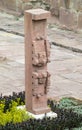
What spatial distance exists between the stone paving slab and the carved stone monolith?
1625 mm

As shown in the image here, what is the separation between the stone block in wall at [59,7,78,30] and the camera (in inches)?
500

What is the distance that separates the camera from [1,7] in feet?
49.5

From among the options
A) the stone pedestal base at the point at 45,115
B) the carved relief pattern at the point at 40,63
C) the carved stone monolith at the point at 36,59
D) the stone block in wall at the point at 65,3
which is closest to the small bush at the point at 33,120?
the stone pedestal base at the point at 45,115

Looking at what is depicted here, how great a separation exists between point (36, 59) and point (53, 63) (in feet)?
13.0

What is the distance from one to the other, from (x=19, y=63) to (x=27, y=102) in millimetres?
3557

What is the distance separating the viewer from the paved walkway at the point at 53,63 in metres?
8.58

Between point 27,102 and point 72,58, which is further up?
point 27,102

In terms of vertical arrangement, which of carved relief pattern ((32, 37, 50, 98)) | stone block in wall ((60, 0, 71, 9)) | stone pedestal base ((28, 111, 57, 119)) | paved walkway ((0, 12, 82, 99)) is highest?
carved relief pattern ((32, 37, 50, 98))

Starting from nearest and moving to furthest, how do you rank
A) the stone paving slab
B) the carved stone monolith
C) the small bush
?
the small bush, the carved stone monolith, the stone paving slab

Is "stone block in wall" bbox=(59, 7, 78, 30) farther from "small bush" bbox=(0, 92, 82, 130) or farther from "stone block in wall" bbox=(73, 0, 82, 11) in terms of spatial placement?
"small bush" bbox=(0, 92, 82, 130)

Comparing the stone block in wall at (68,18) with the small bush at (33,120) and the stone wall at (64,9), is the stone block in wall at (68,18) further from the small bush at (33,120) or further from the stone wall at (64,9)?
the small bush at (33,120)

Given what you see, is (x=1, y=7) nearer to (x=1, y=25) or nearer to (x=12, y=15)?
(x=12, y=15)

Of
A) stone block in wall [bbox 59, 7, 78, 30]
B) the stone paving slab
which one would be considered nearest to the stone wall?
stone block in wall [bbox 59, 7, 78, 30]

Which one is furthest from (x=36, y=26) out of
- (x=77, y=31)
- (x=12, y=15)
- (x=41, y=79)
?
(x=12, y=15)
